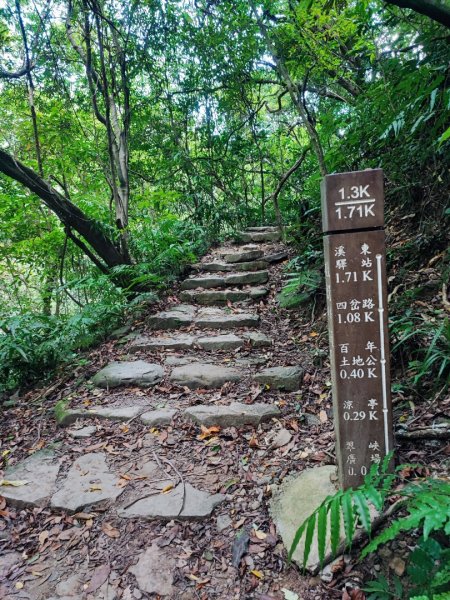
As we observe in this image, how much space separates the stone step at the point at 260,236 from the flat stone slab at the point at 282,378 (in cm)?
456

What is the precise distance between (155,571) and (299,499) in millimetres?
860

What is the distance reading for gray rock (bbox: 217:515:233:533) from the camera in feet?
6.97

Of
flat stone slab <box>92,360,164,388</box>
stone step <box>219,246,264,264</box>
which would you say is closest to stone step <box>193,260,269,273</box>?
stone step <box>219,246,264,264</box>

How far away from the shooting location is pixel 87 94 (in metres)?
7.16

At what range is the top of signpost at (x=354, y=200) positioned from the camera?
1870mm

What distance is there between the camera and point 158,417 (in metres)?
3.13

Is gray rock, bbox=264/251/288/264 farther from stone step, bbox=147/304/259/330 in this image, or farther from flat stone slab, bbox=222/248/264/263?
stone step, bbox=147/304/259/330

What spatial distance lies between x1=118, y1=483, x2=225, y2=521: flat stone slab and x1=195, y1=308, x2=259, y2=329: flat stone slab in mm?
2451

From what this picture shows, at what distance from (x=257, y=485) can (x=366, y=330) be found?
1.23 meters

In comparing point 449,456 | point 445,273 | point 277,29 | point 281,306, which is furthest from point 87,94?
point 449,456

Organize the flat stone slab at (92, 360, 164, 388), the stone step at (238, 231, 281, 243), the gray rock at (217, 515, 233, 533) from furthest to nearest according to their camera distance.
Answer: the stone step at (238, 231, 281, 243), the flat stone slab at (92, 360, 164, 388), the gray rock at (217, 515, 233, 533)

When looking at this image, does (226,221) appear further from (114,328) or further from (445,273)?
(445,273)

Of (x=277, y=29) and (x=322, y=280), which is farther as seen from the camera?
(x=277, y=29)

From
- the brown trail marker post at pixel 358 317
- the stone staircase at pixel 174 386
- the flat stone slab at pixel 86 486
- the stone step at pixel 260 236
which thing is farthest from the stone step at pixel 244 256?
the brown trail marker post at pixel 358 317
